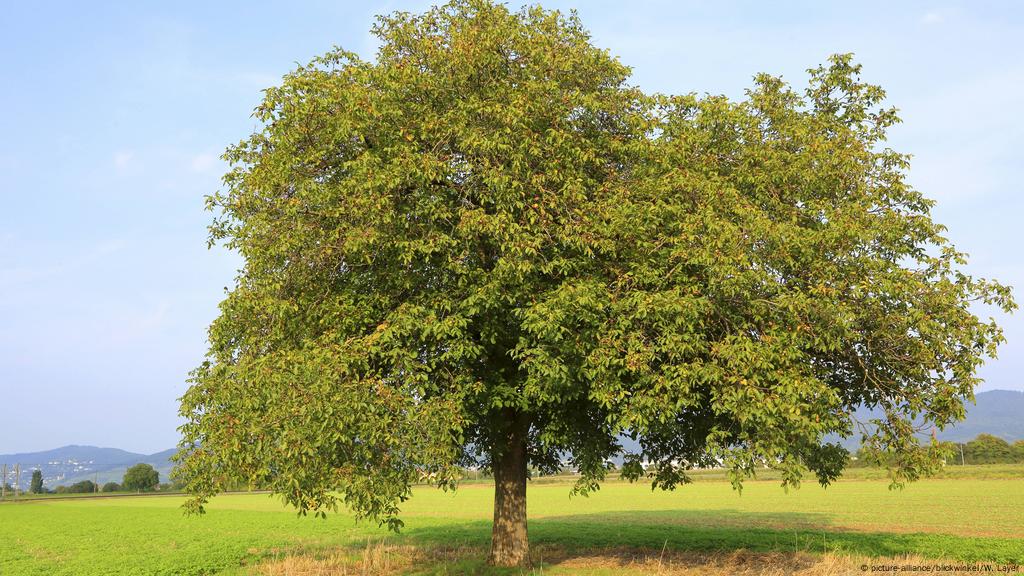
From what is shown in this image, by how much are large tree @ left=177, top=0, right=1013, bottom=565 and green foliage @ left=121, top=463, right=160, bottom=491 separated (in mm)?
145865

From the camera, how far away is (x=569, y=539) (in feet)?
103

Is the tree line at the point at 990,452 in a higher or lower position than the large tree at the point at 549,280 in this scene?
lower

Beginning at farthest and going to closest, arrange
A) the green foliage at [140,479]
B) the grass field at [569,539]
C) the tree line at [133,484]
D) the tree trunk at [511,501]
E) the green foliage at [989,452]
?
the green foliage at [140,479]
the tree line at [133,484]
the green foliage at [989,452]
the grass field at [569,539]
the tree trunk at [511,501]

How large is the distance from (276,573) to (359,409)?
36.1 ft

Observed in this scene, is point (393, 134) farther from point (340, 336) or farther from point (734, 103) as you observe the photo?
point (734, 103)

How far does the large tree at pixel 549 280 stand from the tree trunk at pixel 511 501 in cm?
17

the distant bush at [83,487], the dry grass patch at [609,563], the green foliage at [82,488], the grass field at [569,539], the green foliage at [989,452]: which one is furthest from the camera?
the distant bush at [83,487]

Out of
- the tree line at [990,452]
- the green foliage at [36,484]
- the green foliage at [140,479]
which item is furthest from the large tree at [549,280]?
the green foliage at [36,484]

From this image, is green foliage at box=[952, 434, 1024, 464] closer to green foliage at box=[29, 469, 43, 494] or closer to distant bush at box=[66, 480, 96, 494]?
distant bush at box=[66, 480, 96, 494]

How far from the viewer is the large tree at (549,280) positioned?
15.4 m

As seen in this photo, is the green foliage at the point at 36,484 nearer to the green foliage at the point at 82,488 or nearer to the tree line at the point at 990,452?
the green foliage at the point at 82,488

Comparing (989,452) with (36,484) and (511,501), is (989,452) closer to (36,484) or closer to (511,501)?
(511,501)

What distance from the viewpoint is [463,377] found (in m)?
17.4

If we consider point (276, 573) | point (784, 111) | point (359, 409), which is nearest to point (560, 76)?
point (784, 111)
